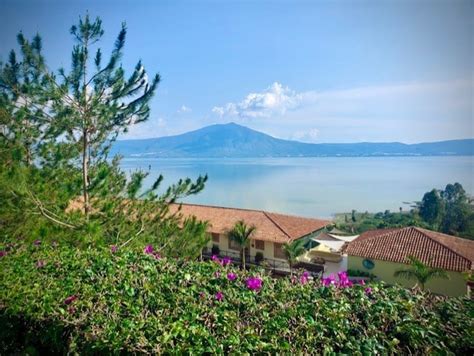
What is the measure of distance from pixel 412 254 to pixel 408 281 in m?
1.10

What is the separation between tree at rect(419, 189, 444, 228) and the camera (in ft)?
116

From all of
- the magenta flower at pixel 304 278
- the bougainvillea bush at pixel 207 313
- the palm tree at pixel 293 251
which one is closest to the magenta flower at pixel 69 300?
the bougainvillea bush at pixel 207 313

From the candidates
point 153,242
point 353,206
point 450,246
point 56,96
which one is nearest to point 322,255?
point 450,246

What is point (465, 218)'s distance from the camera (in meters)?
33.1

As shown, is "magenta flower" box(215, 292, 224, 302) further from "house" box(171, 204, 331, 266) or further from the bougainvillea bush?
"house" box(171, 204, 331, 266)

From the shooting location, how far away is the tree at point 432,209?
35431 mm

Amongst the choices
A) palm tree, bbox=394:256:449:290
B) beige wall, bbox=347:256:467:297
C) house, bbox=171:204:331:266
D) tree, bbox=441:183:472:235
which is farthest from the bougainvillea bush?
tree, bbox=441:183:472:235

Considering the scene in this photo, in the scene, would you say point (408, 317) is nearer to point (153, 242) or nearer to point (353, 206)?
point (153, 242)

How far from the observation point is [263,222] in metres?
16.2

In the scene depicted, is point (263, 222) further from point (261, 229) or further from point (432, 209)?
point (432, 209)

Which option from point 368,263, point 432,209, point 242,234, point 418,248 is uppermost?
point 242,234

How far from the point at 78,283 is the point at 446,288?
12.9 metres

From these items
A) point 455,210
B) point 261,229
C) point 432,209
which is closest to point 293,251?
point 261,229

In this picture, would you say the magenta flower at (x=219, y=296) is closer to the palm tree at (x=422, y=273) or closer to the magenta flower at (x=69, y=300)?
the magenta flower at (x=69, y=300)
